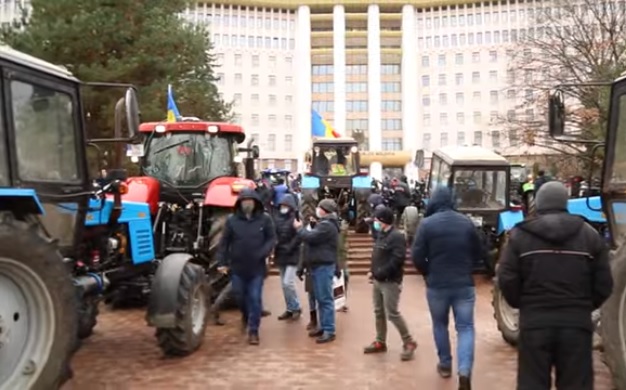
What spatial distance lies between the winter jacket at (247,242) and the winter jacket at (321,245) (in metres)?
Result: 0.46

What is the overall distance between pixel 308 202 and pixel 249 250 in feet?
27.5

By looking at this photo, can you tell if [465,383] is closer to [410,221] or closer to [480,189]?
[480,189]

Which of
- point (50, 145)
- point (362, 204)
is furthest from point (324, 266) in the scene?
point (362, 204)

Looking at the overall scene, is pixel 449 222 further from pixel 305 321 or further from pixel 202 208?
pixel 202 208

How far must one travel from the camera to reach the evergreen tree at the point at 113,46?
1697 centimetres

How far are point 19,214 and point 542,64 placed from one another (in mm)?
27569

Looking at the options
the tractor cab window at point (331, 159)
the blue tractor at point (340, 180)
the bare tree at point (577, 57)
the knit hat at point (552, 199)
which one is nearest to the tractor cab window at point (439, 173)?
the blue tractor at point (340, 180)

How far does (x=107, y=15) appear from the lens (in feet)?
57.9

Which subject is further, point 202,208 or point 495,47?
point 495,47

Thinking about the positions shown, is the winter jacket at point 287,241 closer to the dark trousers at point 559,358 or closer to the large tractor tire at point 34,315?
the large tractor tire at point 34,315

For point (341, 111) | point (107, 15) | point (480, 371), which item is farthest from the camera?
point (341, 111)

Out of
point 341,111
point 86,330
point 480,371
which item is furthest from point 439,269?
point 341,111

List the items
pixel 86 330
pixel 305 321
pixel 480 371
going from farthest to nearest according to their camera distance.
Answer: pixel 305 321, pixel 86 330, pixel 480 371

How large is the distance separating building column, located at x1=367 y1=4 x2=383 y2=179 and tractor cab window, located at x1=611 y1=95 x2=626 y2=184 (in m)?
69.9
